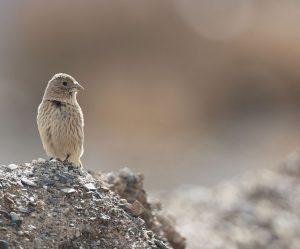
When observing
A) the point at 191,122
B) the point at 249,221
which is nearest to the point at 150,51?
the point at 191,122

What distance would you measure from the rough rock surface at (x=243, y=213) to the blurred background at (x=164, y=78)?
18.3 feet

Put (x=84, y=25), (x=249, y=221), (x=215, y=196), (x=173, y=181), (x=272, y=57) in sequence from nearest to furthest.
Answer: (x=249, y=221), (x=215, y=196), (x=173, y=181), (x=272, y=57), (x=84, y=25)

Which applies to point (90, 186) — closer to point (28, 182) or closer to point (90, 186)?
point (90, 186)

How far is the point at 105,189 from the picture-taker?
631cm

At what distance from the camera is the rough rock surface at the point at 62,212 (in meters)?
5.57

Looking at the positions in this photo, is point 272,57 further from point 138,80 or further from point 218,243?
point 218,243

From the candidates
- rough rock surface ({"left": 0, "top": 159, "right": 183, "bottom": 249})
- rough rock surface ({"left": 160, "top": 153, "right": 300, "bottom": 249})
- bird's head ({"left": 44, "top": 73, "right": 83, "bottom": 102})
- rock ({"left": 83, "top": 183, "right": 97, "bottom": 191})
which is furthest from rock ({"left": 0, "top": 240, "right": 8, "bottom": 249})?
rough rock surface ({"left": 160, "top": 153, "right": 300, "bottom": 249})

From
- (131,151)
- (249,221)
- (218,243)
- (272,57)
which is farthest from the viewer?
(272,57)

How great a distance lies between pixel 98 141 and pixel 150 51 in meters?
6.70

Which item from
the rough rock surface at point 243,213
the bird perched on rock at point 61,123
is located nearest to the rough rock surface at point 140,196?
the bird perched on rock at point 61,123

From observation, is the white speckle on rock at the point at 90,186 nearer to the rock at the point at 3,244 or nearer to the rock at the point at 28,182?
the rock at the point at 28,182

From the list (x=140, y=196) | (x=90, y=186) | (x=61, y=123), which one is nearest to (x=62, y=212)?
(x=90, y=186)

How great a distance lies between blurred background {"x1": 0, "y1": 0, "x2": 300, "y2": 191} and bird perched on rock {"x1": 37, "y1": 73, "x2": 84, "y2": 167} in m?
11.5

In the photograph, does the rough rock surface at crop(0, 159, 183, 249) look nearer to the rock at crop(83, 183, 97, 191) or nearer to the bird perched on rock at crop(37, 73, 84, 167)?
the rock at crop(83, 183, 97, 191)
